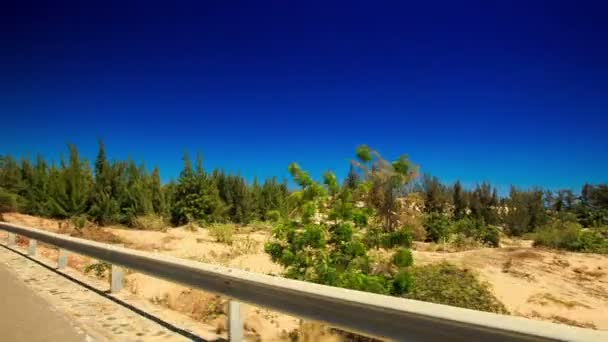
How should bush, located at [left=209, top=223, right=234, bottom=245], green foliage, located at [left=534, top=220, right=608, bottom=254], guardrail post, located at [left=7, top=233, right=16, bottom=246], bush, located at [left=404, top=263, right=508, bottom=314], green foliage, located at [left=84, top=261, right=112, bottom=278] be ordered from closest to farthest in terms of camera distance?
bush, located at [left=404, top=263, right=508, bottom=314]
green foliage, located at [left=84, top=261, right=112, bottom=278]
guardrail post, located at [left=7, top=233, right=16, bottom=246]
green foliage, located at [left=534, top=220, right=608, bottom=254]
bush, located at [left=209, top=223, right=234, bottom=245]

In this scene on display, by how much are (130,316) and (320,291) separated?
3322mm

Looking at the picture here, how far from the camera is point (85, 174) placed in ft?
96.1

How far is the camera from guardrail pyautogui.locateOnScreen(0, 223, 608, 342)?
2.23 meters

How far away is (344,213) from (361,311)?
449 centimetres

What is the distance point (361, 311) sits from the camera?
3078 mm

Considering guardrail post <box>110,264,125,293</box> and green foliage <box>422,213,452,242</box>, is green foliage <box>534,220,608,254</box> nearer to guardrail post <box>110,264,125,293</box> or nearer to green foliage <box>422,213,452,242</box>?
green foliage <box>422,213,452,242</box>

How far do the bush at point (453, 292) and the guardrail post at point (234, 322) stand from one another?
495 centimetres

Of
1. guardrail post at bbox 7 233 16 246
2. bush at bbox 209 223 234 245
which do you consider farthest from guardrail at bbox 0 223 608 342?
bush at bbox 209 223 234 245

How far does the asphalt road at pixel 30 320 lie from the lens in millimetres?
4621

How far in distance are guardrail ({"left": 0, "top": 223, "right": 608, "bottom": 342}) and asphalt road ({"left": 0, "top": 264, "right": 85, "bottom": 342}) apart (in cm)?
130

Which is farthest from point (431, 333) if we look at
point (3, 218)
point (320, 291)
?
point (3, 218)

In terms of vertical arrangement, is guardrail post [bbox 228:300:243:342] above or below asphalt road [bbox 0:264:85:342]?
above

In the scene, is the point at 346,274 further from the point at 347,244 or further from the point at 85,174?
the point at 85,174

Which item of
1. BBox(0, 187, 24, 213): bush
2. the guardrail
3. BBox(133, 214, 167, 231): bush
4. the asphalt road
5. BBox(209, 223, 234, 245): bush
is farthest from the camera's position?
BBox(0, 187, 24, 213): bush
